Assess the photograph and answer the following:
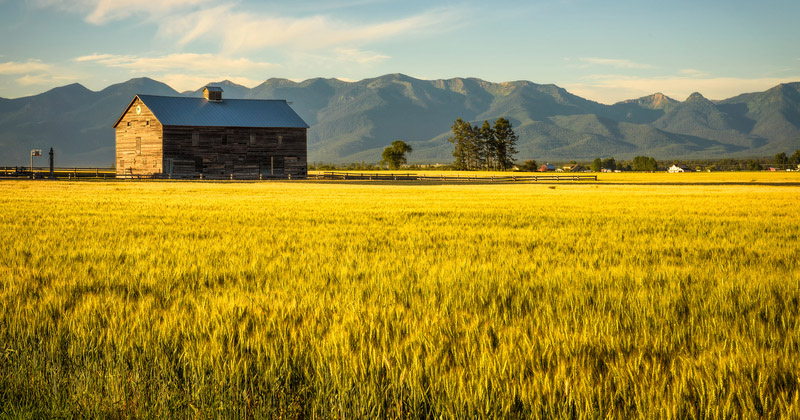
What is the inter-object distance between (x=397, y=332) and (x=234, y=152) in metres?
69.9

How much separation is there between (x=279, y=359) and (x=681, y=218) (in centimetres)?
1791

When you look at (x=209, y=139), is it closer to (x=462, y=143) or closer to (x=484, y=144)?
(x=462, y=143)

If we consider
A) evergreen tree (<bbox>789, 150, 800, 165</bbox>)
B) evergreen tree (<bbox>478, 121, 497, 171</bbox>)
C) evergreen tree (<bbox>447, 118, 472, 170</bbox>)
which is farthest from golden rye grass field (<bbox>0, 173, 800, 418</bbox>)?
evergreen tree (<bbox>789, 150, 800, 165</bbox>)

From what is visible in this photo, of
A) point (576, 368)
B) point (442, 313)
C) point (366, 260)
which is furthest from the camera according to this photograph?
point (366, 260)

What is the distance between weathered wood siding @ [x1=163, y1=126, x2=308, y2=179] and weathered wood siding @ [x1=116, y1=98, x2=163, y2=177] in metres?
1.90

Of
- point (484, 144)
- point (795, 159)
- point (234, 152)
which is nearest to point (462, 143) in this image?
point (484, 144)

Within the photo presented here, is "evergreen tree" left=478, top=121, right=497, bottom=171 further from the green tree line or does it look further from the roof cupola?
the roof cupola

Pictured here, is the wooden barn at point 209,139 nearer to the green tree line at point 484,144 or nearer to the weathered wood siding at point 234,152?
the weathered wood siding at point 234,152

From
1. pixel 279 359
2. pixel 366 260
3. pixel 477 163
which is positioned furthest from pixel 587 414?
pixel 477 163

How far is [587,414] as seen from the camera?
3.01 meters

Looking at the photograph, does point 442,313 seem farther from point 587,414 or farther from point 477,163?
point 477,163

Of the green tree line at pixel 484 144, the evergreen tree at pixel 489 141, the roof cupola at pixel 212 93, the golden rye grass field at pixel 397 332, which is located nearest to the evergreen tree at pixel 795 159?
the green tree line at pixel 484 144

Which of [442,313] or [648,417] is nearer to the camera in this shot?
[648,417]

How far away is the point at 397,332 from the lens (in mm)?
4684
